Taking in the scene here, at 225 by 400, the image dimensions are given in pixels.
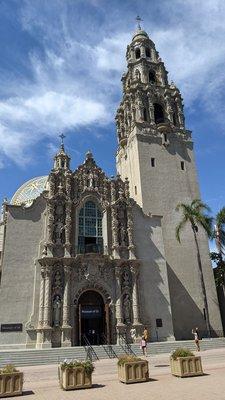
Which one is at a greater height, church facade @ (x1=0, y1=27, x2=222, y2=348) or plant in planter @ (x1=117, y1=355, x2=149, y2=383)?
church facade @ (x1=0, y1=27, x2=222, y2=348)

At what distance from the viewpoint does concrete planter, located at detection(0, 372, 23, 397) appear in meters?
12.7

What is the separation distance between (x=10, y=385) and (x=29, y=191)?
40634mm

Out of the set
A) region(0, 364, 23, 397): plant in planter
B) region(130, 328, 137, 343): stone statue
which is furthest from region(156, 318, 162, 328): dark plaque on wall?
region(0, 364, 23, 397): plant in planter

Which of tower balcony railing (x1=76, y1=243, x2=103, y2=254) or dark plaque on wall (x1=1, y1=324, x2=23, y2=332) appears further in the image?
tower balcony railing (x1=76, y1=243, x2=103, y2=254)

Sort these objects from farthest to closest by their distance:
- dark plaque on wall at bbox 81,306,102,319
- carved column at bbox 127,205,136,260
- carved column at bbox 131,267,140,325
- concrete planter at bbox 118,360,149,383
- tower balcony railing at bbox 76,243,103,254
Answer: carved column at bbox 127,205,136,260 → tower balcony railing at bbox 76,243,103,254 → dark plaque on wall at bbox 81,306,102,319 → carved column at bbox 131,267,140,325 → concrete planter at bbox 118,360,149,383

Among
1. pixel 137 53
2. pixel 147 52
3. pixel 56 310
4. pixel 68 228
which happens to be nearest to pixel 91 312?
pixel 56 310

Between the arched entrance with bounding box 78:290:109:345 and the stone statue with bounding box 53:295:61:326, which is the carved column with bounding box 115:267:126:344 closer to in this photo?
the arched entrance with bounding box 78:290:109:345

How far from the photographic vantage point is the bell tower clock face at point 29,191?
5031 cm

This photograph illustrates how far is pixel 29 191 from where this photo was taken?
51.7m

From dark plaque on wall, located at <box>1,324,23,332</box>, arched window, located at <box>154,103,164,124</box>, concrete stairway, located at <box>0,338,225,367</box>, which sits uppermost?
arched window, located at <box>154,103,164,124</box>

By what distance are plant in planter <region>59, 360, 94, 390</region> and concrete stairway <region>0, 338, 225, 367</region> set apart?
1108 centimetres

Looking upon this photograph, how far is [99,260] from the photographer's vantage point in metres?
33.2

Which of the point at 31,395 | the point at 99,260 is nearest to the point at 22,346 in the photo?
the point at 99,260

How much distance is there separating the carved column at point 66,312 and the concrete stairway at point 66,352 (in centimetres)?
254
